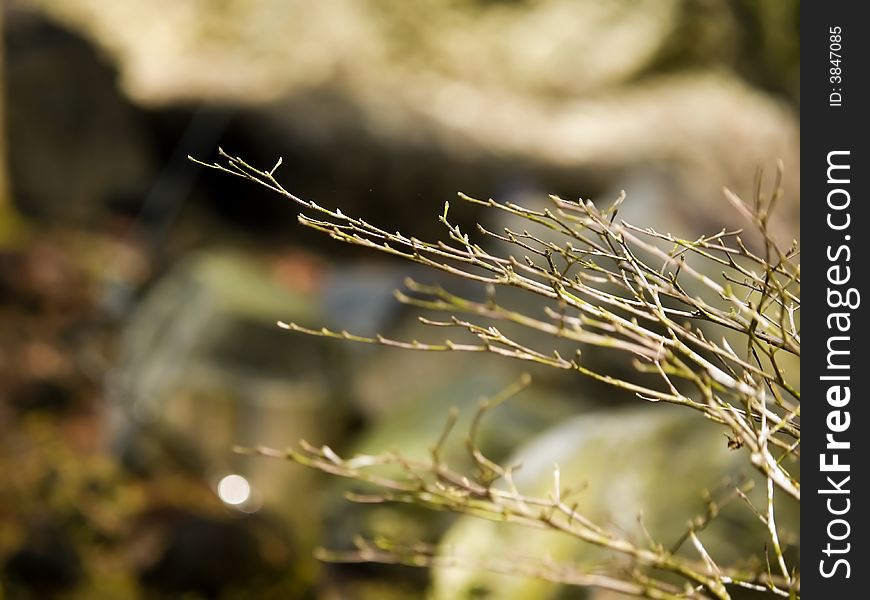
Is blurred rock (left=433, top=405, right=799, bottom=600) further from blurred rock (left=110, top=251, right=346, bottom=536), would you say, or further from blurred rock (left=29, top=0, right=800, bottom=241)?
blurred rock (left=29, top=0, right=800, bottom=241)

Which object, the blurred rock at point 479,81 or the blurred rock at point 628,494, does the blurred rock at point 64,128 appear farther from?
the blurred rock at point 628,494

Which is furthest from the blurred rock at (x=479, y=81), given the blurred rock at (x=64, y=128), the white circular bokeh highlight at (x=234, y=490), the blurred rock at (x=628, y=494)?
the blurred rock at (x=628, y=494)
